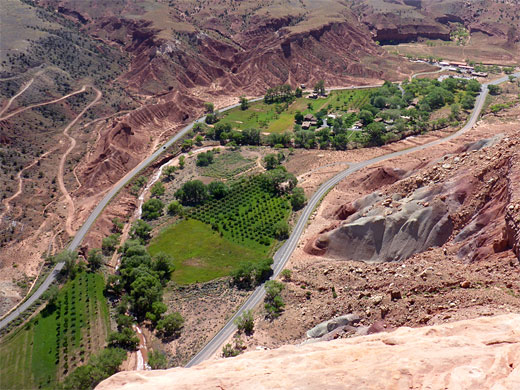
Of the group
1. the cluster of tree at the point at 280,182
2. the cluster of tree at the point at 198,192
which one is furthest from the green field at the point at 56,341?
the cluster of tree at the point at 280,182

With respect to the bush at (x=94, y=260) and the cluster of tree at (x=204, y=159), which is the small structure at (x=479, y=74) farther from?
the bush at (x=94, y=260)

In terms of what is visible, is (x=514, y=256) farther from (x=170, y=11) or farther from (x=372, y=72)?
(x=170, y=11)

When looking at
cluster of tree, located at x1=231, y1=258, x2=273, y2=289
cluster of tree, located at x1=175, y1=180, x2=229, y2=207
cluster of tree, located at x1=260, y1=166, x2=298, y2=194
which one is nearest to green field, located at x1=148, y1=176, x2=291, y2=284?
cluster of tree, located at x1=175, y1=180, x2=229, y2=207

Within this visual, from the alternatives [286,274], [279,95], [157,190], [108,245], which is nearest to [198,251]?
[108,245]

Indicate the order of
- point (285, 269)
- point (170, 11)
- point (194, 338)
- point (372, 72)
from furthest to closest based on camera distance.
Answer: point (170, 11) → point (372, 72) → point (285, 269) → point (194, 338)

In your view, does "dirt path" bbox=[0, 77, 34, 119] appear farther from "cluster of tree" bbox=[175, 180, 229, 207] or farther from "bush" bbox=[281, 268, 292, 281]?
"bush" bbox=[281, 268, 292, 281]

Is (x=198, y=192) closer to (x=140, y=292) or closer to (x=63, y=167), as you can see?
(x=140, y=292)

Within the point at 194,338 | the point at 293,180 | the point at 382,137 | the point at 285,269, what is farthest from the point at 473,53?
the point at 194,338
